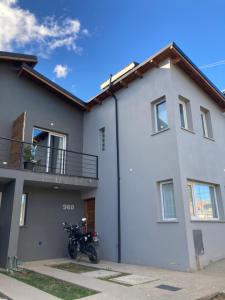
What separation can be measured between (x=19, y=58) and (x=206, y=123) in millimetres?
8381

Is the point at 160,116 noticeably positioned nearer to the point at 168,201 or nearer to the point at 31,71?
the point at 168,201

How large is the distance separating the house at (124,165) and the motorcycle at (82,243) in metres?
0.80

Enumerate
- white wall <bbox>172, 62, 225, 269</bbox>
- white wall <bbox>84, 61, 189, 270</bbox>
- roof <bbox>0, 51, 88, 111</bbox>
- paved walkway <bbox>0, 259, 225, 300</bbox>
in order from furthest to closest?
roof <bbox>0, 51, 88, 111</bbox> < white wall <bbox>172, 62, 225, 269</bbox> < white wall <bbox>84, 61, 189, 270</bbox> < paved walkway <bbox>0, 259, 225, 300</bbox>

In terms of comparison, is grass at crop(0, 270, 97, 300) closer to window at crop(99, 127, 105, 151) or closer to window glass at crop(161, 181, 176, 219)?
window glass at crop(161, 181, 176, 219)

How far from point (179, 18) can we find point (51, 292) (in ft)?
33.8

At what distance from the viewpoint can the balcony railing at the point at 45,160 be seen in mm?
9312

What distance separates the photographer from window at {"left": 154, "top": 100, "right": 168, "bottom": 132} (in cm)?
904

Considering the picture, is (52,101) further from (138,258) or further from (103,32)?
(138,258)

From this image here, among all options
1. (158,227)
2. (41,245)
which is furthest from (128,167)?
(41,245)

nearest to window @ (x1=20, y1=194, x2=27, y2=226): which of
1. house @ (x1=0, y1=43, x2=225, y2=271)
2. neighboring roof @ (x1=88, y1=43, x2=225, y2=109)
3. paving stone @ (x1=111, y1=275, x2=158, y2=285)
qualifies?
house @ (x1=0, y1=43, x2=225, y2=271)

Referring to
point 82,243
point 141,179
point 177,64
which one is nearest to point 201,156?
point 141,179

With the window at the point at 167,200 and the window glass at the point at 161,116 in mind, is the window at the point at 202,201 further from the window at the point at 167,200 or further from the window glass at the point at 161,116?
the window glass at the point at 161,116

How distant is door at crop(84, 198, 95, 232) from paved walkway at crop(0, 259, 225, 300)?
3.45 metres

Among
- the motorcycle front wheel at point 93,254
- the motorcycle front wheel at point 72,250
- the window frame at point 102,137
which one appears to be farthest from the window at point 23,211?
the window frame at point 102,137
